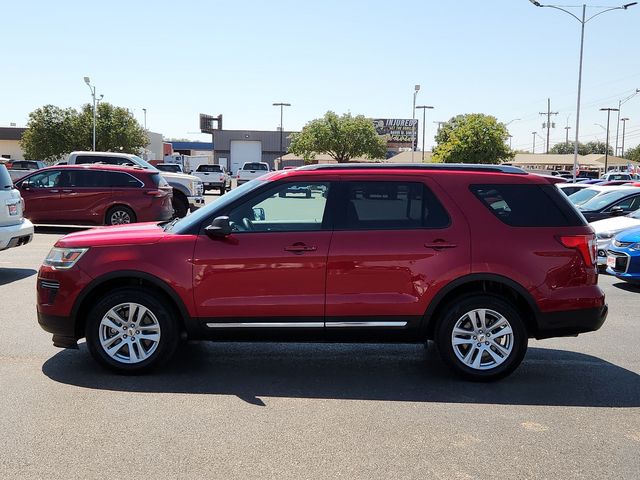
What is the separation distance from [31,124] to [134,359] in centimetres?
5575

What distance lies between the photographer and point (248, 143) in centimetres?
10375

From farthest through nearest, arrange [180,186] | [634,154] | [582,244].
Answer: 1. [634,154]
2. [180,186]
3. [582,244]

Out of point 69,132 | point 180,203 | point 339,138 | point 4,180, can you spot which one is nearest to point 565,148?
point 339,138

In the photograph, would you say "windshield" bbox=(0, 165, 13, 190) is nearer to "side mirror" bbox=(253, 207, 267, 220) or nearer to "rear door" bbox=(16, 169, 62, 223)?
"side mirror" bbox=(253, 207, 267, 220)

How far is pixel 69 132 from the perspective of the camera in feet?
183

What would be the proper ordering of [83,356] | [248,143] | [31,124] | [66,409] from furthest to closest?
[248,143]
[31,124]
[83,356]
[66,409]

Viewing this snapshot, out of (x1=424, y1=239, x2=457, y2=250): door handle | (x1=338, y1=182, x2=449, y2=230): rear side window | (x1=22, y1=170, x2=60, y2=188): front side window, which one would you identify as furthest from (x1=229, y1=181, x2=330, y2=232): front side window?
(x1=22, y1=170, x2=60, y2=188): front side window

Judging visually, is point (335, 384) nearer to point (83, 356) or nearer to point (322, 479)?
point (322, 479)

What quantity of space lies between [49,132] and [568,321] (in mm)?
56738

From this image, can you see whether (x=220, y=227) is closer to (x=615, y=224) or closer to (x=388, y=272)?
(x=388, y=272)

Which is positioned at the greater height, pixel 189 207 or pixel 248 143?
pixel 248 143

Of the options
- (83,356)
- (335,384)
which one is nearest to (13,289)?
(83,356)

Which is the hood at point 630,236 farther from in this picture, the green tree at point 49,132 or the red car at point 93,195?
the green tree at point 49,132

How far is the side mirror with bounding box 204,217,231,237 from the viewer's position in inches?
211
